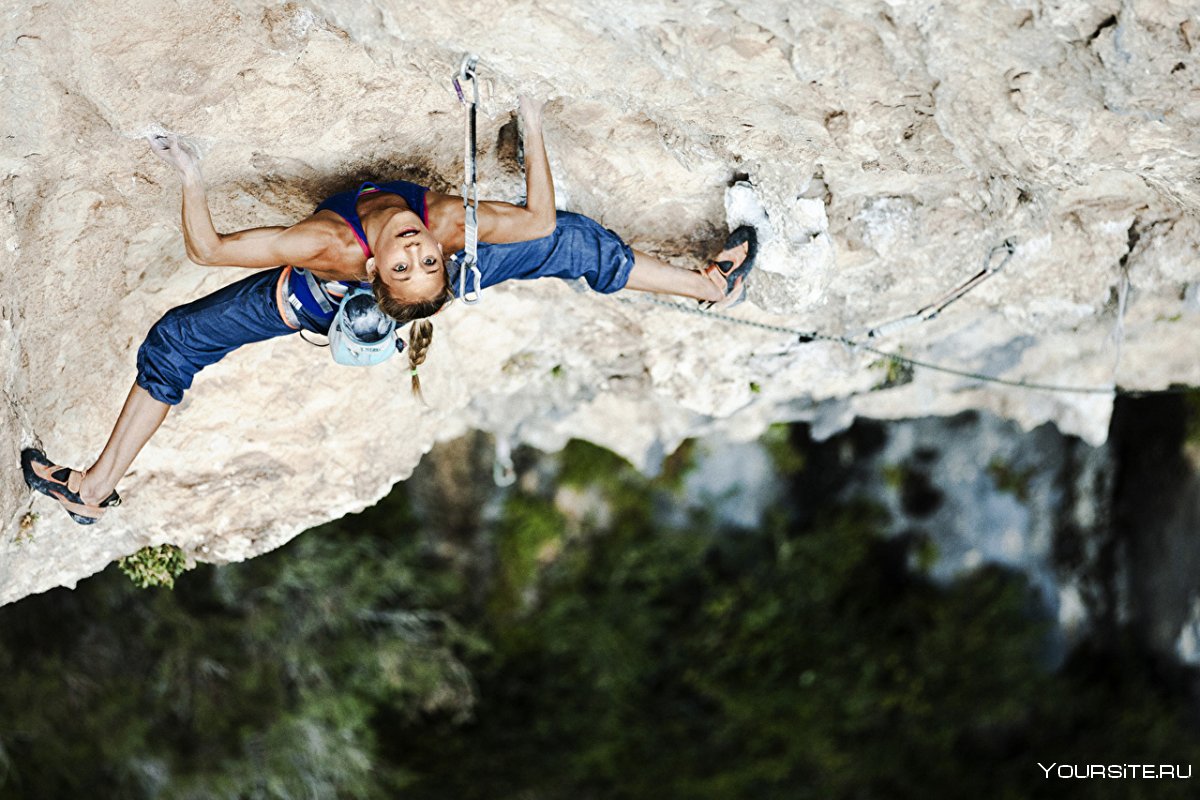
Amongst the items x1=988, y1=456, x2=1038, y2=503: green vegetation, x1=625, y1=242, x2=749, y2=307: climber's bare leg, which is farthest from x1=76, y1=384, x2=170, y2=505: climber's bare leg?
x1=988, y1=456, x2=1038, y2=503: green vegetation

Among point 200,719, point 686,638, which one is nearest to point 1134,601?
point 686,638

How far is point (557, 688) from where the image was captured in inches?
351

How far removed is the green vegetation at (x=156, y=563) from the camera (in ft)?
16.6

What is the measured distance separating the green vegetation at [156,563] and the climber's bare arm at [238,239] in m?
2.09

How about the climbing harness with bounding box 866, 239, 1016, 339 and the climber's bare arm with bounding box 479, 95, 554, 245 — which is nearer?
the climber's bare arm with bounding box 479, 95, 554, 245

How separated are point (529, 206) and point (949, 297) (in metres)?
2.24

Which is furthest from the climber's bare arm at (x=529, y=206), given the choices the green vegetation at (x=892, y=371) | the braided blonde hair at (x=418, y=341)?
the green vegetation at (x=892, y=371)

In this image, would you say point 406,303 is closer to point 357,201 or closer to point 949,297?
point 357,201

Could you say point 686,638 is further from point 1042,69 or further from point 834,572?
point 1042,69

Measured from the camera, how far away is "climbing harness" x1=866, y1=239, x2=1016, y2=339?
4594 millimetres

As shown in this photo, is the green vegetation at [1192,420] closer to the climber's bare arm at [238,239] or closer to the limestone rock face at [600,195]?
the limestone rock face at [600,195]

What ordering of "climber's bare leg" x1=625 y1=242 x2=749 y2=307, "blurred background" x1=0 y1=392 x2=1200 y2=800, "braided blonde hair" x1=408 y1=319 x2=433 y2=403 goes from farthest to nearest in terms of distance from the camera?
"blurred background" x1=0 y1=392 x2=1200 y2=800
"climber's bare leg" x1=625 y1=242 x2=749 y2=307
"braided blonde hair" x1=408 y1=319 x2=433 y2=403

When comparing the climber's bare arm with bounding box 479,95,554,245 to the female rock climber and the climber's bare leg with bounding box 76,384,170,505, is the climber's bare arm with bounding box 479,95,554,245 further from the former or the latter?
the climber's bare leg with bounding box 76,384,170,505

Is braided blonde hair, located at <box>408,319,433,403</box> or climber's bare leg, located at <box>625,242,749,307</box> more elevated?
climber's bare leg, located at <box>625,242,749,307</box>
